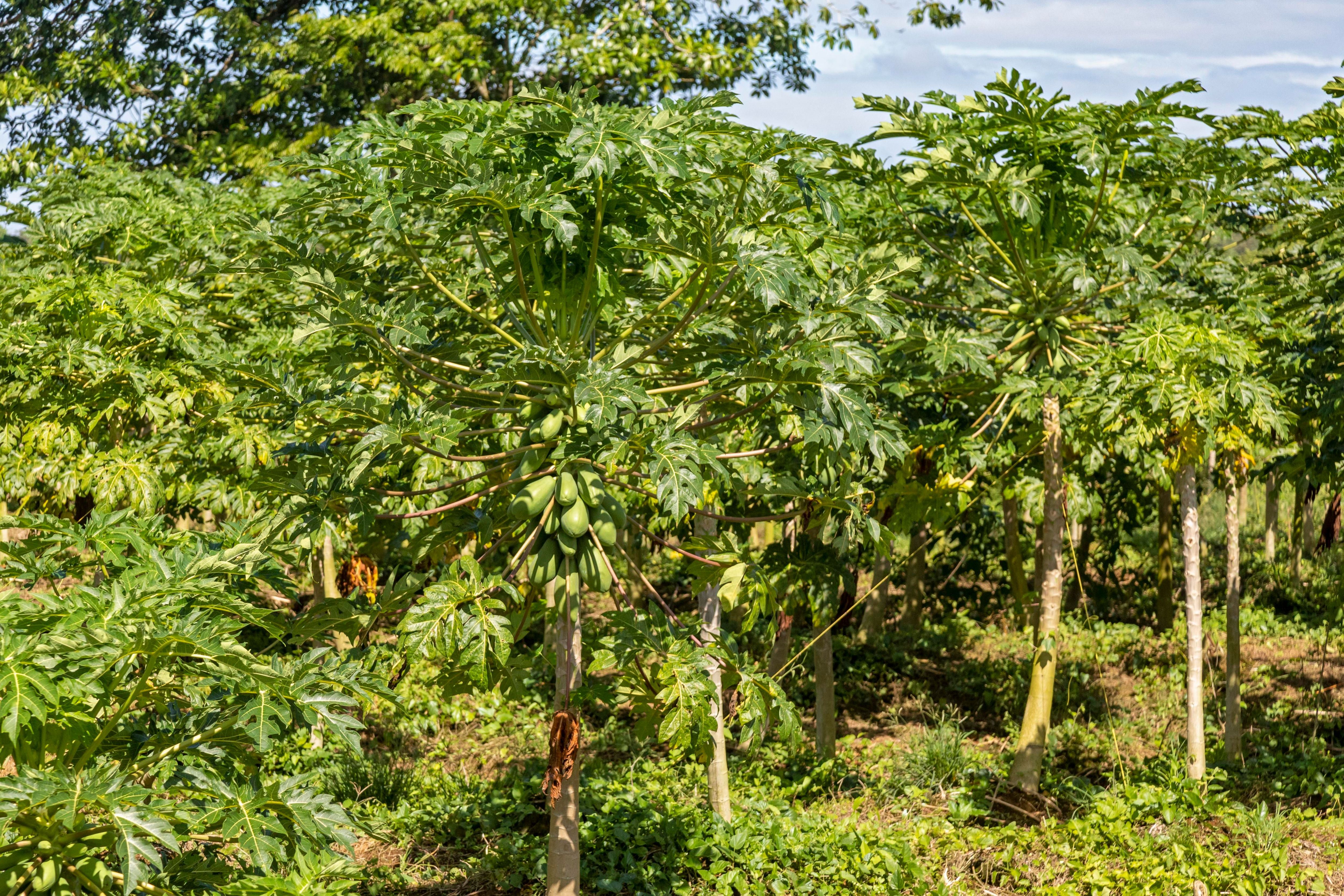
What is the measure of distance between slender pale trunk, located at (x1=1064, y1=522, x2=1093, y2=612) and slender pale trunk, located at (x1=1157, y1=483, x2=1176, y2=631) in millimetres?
720

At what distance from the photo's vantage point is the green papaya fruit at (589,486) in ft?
12.6

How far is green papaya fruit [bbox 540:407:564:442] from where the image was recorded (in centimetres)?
384

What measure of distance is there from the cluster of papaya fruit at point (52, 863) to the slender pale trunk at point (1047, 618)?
4.94m

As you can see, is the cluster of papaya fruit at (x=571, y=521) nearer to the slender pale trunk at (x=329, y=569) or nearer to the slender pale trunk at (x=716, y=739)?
the slender pale trunk at (x=716, y=739)

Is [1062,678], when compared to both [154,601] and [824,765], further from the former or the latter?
[154,601]

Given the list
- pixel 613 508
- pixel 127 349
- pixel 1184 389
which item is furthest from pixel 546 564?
pixel 127 349

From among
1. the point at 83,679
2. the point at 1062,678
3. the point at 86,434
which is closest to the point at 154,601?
the point at 83,679

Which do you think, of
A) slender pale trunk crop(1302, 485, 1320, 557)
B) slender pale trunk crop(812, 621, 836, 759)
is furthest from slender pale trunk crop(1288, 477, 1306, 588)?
slender pale trunk crop(812, 621, 836, 759)

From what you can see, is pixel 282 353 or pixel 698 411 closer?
pixel 698 411

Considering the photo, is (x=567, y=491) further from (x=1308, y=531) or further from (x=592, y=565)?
(x=1308, y=531)

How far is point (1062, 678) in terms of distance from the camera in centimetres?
991

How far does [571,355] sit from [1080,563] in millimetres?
9447

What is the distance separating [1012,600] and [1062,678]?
9.46 feet

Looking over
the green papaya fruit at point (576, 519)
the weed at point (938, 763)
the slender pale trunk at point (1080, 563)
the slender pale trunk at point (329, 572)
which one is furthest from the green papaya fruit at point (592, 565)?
the slender pale trunk at point (1080, 563)
